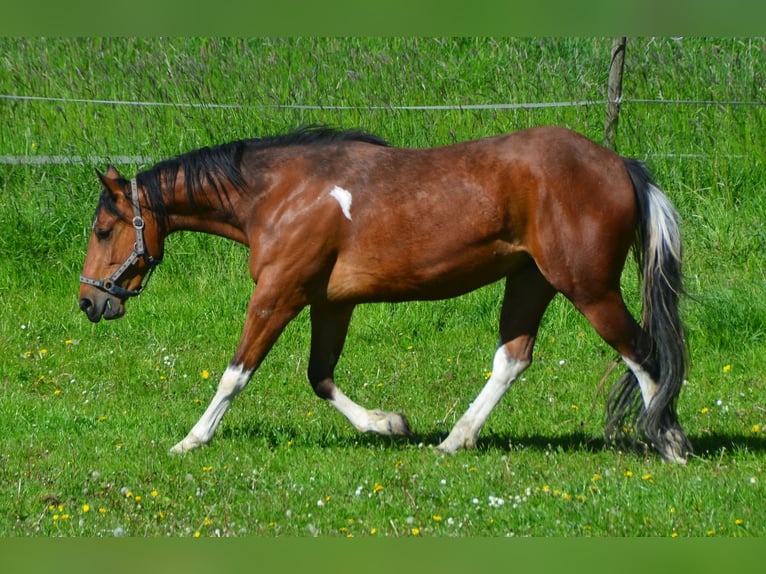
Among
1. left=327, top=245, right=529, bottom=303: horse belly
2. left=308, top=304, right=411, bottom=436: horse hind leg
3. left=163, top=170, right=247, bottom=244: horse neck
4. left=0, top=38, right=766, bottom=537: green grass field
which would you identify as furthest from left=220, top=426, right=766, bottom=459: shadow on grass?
left=163, top=170, right=247, bottom=244: horse neck

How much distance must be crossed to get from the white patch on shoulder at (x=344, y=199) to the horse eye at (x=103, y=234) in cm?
144

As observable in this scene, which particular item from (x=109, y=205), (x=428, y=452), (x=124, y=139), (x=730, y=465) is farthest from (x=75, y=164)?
(x=730, y=465)

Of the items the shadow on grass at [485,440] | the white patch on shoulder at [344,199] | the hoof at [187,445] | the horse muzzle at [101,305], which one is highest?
the white patch on shoulder at [344,199]

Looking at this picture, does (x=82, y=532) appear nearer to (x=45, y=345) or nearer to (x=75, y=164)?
(x=45, y=345)

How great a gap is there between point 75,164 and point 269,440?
20.2 ft

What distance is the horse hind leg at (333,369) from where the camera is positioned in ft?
24.6

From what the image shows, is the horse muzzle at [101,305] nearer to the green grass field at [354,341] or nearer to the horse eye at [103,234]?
the horse eye at [103,234]

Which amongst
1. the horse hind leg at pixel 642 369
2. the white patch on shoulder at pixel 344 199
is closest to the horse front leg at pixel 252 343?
the white patch on shoulder at pixel 344 199

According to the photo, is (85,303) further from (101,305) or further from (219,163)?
(219,163)

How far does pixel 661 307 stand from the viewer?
690 centimetres

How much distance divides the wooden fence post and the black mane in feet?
16.9

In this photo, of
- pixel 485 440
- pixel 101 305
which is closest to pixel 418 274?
pixel 485 440

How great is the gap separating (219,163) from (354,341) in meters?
3.17

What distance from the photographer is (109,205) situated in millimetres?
7332
